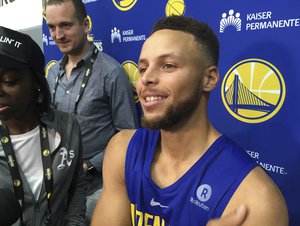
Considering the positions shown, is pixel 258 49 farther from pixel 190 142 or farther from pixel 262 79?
pixel 190 142

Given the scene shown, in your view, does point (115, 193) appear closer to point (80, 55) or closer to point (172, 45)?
point (172, 45)

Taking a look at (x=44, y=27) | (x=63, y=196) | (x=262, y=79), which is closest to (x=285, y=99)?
(x=262, y=79)

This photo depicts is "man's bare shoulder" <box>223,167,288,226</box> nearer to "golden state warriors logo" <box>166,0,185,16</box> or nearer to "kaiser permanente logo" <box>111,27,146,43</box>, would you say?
"golden state warriors logo" <box>166,0,185,16</box>

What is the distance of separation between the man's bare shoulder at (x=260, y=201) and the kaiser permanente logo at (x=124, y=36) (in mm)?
1160

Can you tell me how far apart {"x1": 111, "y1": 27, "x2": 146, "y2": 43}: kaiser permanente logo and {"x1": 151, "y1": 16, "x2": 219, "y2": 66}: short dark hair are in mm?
787

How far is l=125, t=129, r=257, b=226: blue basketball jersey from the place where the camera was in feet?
2.61

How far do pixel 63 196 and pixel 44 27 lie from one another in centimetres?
199

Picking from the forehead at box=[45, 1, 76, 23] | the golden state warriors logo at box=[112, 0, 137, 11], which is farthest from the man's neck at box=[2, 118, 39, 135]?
the golden state warriors logo at box=[112, 0, 137, 11]

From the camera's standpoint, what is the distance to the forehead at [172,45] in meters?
0.88

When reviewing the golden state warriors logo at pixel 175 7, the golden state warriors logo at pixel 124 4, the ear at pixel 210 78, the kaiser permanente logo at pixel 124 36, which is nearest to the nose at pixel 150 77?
the ear at pixel 210 78

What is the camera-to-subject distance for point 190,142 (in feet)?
3.04

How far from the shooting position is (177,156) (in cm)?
95

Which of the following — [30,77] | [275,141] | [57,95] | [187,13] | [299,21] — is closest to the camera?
[30,77]

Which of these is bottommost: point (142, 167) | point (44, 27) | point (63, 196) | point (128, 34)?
point (63, 196)
